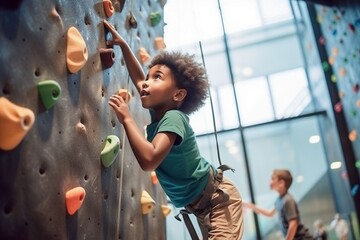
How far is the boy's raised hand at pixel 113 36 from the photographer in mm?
1514

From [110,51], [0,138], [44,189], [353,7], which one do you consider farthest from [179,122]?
[353,7]

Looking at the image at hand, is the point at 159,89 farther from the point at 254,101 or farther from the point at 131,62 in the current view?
the point at 254,101

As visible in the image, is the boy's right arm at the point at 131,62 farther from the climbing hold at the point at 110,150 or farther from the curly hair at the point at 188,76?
the climbing hold at the point at 110,150

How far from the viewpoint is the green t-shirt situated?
142 centimetres

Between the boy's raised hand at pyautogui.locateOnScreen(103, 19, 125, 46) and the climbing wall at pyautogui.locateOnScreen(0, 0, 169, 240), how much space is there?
0.02 metres

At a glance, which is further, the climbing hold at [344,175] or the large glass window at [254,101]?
the large glass window at [254,101]

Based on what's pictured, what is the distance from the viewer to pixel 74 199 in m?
1.12

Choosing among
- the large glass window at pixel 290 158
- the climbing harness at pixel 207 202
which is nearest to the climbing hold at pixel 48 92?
the climbing harness at pixel 207 202

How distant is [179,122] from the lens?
4.42ft

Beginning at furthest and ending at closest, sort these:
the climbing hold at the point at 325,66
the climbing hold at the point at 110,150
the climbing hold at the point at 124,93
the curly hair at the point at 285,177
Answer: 1. the climbing hold at the point at 325,66
2. the curly hair at the point at 285,177
3. the climbing hold at the point at 124,93
4. the climbing hold at the point at 110,150

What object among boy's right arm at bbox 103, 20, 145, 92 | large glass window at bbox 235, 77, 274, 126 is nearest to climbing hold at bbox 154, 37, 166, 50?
boy's right arm at bbox 103, 20, 145, 92

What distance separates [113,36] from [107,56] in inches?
5.7

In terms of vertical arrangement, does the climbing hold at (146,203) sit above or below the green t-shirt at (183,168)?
below

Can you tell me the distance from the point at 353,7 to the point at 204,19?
179 centimetres
